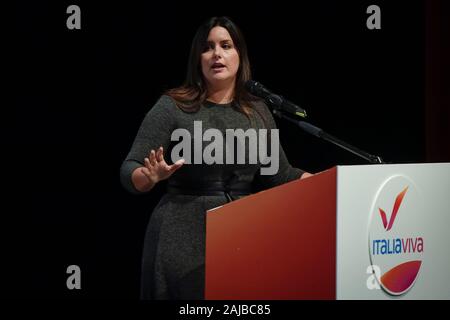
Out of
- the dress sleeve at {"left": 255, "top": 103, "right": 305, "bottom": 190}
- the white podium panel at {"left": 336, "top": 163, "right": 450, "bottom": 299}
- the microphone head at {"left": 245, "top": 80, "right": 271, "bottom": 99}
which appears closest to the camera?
the white podium panel at {"left": 336, "top": 163, "right": 450, "bottom": 299}

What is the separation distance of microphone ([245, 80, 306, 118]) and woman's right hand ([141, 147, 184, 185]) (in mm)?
335

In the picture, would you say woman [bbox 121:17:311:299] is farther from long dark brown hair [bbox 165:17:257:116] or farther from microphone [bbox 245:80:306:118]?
microphone [bbox 245:80:306:118]

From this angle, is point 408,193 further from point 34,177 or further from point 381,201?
point 34,177

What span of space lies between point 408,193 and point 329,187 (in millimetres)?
237

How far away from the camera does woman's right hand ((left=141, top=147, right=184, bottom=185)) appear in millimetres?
2016

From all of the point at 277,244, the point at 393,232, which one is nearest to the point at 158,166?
the point at 277,244

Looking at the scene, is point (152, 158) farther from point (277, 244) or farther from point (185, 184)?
point (277, 244)

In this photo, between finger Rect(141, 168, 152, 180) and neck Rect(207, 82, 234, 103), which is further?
neck Rect(207, 82, 234, 103)

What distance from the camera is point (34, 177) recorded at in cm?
285

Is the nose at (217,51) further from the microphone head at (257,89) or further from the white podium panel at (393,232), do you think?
the white podium panel at (393,232)

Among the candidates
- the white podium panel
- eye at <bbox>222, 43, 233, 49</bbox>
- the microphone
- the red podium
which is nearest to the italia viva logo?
the white podium panel

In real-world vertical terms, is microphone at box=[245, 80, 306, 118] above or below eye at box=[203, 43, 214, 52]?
below

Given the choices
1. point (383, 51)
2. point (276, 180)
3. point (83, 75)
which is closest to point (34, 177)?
point (83, 75)

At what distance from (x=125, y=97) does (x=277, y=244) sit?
1313 mm
